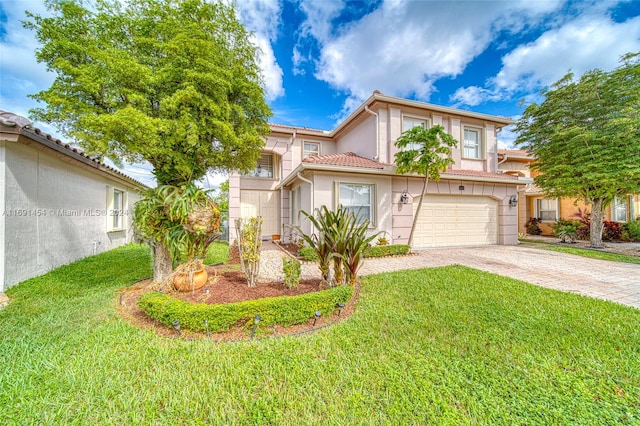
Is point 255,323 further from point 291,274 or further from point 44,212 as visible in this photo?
point 44,212

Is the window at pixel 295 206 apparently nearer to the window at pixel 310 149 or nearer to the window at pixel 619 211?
the window at pixel 310 149

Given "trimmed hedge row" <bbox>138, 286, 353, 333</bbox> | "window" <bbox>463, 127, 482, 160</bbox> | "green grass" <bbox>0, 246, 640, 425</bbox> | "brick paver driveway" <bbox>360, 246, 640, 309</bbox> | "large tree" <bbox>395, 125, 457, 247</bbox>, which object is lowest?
"green grass" <bbox>0, 246, 640, 425</bbox>

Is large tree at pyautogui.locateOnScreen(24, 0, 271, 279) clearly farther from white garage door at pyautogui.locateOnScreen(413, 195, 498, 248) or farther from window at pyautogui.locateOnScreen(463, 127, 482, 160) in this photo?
window at pyautogui.locateOnScreen(463, 127, 482, 160)

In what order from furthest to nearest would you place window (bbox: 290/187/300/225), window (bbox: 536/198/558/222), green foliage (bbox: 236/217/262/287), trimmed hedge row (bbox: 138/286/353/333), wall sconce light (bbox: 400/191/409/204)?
window (bbox: 536/198/558/222) < window (bbox: 290/187/300/225) < wall sconce light (bbox: 400/191/409/204) < green foliage (bbox: 236/217/262/287) < trimmed hedge row (bbox: 138/286/353/333)

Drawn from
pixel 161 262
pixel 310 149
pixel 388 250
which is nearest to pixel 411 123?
pixel 310 149

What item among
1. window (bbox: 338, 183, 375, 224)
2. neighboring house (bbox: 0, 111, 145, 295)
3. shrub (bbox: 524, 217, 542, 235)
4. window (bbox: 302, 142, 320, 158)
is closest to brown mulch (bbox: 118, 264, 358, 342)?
neighboring house (bbox: 0, 111, 145, 295)

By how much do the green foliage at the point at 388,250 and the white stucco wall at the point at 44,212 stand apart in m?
8.25

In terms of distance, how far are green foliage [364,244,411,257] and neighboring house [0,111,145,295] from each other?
657 centimetres

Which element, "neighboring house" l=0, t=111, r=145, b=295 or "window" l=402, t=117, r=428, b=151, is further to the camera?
"window" l=402, t=117, r=428, b=151

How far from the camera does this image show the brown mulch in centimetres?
314

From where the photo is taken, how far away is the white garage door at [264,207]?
12133mm

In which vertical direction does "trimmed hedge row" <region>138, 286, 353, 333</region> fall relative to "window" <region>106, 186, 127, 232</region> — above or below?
below

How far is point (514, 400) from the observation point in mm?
2035

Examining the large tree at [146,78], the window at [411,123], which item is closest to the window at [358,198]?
the window at [411,123]
